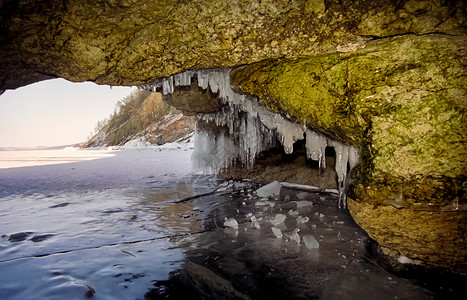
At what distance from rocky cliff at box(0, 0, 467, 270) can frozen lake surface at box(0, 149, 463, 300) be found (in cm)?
64

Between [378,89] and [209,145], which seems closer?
[378,89]

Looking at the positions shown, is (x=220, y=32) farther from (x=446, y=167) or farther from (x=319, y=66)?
(x=446, y=167)

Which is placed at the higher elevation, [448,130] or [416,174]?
[448,130]

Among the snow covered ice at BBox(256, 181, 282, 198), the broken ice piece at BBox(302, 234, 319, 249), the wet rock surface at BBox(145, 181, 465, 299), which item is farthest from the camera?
the snow covered ice at BBox(256, 181, 282, 198)

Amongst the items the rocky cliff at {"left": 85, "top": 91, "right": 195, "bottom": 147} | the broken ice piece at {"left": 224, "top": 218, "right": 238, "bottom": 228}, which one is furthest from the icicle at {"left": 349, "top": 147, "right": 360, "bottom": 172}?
the rocky cliff at {"left": 85, "top": 91, "right": 195, "bottom": 147}

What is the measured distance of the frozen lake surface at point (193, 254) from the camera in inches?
84.2

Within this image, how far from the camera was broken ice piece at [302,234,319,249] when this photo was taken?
2946mm

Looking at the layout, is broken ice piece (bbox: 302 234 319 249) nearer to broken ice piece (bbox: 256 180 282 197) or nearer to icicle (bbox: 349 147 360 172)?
icicle (bbox: 349 147 360 172)

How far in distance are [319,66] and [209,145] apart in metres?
6.98

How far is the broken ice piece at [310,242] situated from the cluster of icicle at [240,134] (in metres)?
1.08

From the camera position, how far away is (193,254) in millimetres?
2812

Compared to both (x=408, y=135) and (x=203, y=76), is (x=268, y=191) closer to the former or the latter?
(x=203, y=76)

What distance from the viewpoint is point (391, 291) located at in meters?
2.11

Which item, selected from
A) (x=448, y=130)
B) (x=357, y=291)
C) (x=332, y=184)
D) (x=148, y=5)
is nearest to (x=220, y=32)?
(x=148, y=5)
